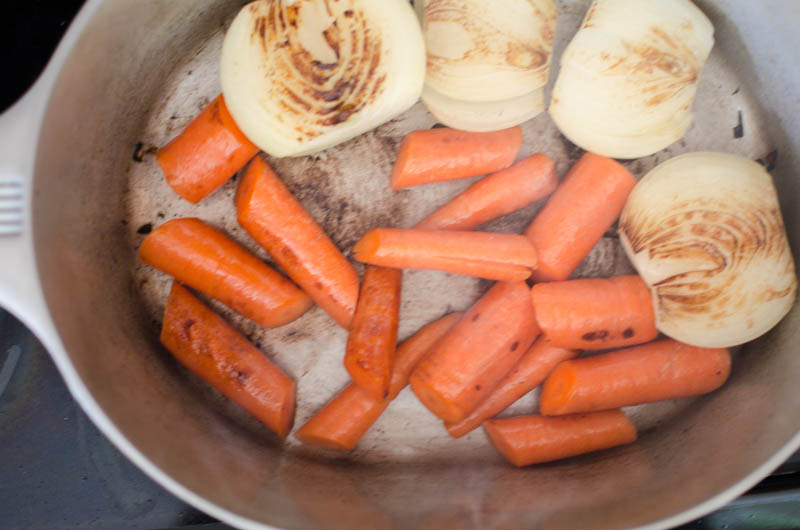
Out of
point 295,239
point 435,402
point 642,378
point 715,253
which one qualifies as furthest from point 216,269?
point 715,253

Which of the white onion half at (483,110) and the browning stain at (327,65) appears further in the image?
the white onion half at (483,110)

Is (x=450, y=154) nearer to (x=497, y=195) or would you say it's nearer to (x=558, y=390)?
(x=497, y=195)

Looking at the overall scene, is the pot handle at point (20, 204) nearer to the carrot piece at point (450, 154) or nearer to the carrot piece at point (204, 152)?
the carrot piece at point (204, 152)

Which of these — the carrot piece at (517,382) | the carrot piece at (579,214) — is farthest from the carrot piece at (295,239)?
the carrot piece at (579,214)

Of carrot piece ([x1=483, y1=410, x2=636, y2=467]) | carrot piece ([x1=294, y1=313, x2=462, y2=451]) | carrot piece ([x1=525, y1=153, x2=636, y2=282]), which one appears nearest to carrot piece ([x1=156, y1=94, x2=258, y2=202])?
carrot piece ([x1=294, y1=313, x2=462, y2=451])

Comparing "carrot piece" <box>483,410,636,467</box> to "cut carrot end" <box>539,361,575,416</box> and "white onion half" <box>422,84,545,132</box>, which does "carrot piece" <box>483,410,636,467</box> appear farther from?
"white onion half" <box>422,84,545,132</box>

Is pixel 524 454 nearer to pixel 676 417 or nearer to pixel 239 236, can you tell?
pixel 676 417
